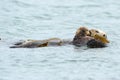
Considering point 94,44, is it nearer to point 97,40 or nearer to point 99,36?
point 97,40

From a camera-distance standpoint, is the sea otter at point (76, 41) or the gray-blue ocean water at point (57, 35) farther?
the sea otter at point (76, 41)

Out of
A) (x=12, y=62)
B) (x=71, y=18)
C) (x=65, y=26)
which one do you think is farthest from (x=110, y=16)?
(x=12, y=62)

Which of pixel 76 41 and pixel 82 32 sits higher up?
pixel 82 32

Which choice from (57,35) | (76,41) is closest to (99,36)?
(76,41)

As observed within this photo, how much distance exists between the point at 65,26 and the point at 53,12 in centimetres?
348

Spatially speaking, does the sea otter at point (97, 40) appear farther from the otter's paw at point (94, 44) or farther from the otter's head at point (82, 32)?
the otter's head at point (82, 32)

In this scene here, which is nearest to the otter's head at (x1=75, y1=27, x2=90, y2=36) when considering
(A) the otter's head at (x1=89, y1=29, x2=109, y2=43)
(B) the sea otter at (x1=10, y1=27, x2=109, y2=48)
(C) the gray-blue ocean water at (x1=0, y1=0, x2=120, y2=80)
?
(B) the sea otter at (x1=10, y1=27, x2=109, y2=48)

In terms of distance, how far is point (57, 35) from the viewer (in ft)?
55.1

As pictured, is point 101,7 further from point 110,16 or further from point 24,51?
point 24,51

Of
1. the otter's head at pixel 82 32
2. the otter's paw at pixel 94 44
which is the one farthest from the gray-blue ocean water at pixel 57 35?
the otter's head at pixel 82 32

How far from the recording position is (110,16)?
21094mm

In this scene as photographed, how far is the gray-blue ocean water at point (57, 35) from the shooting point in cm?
1170

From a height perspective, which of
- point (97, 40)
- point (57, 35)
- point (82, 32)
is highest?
point (82, 32)

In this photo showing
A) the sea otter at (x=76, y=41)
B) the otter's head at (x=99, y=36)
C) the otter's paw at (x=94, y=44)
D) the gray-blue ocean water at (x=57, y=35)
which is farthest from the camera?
the otter's head at (x=99, y=36)
